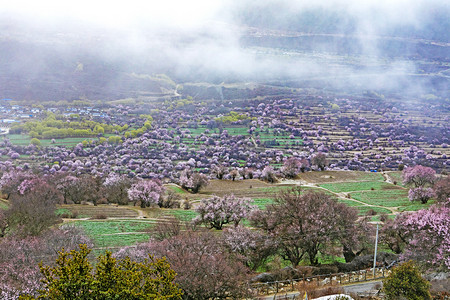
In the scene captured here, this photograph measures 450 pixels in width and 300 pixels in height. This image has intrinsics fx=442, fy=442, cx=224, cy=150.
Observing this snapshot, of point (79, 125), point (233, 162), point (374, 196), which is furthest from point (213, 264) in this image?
point (79, 125)

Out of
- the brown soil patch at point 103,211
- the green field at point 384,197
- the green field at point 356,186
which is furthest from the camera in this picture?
the green field at point 356,186

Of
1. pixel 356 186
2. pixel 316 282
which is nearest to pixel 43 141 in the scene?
pixel 356 186

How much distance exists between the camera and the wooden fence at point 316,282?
88.4ft

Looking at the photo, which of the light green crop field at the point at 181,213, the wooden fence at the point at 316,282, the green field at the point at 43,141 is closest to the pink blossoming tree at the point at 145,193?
the light green crop field at the point at 181,213

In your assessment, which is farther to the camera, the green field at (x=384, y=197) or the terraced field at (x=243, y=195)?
the green field at (x=384, y=197)

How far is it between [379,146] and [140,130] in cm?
7611

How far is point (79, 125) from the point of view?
144500 mm

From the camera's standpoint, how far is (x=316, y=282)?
2883 centimetres

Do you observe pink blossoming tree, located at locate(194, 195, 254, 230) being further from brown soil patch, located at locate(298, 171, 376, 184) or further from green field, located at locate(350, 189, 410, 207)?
brown soil patch, located at locate(298, 171, 376, 184)

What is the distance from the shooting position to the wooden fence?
26959 mm

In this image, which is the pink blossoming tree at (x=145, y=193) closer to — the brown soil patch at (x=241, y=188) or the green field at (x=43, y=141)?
the brown soil patch at (x=241, y=188)

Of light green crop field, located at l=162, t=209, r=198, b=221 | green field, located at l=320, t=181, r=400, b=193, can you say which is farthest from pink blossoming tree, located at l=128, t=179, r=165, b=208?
green field, located at l=320, t=181, r=400, b=193

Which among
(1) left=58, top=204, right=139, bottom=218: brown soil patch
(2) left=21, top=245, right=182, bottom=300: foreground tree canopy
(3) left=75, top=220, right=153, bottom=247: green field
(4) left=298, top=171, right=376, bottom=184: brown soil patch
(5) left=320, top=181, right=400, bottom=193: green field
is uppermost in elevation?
(2) left=21, top=245, right=182, bottom=300: foreground tree canopy

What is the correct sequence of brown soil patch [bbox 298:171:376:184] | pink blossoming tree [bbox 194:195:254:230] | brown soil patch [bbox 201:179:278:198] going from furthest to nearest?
brown soil patch [bbox 298:171:376:184] < brown soil patch [bbox 201:179:278:198] < pink blossoming tree [bbox 194:195:254:230]
